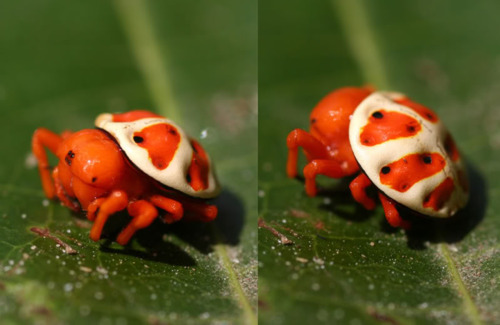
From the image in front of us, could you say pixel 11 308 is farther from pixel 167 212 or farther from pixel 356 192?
pixel 356 192

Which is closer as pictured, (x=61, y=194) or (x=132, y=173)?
(x=132, y=173)

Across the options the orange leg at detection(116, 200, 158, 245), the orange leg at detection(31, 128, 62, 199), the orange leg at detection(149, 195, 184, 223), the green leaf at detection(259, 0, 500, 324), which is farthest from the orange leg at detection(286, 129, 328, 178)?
the orange leg at detection(31, 128, 62, 199)

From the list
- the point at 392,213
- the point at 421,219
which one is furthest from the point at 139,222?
the point at 421,219

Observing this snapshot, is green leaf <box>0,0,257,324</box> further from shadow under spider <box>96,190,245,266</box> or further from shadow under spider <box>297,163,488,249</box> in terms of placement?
shadow under spider <box>297,163,488,249</box>

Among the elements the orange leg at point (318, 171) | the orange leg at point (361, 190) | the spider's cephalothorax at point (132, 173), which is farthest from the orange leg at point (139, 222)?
the orange leg at point (361, 190)

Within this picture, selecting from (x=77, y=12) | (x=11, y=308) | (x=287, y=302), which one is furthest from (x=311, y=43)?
(x=11, y=308)

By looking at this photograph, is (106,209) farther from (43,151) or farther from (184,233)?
(43,151)
